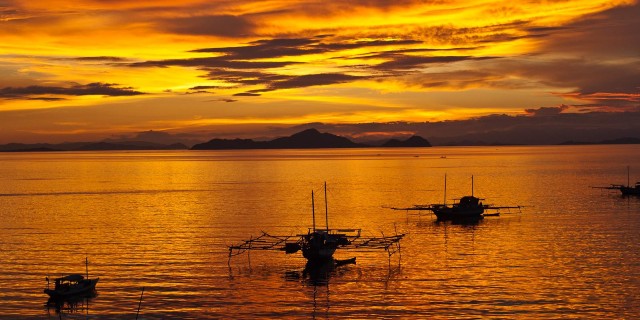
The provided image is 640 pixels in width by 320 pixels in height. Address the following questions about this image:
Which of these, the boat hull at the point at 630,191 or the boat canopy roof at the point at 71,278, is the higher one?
the boat hull at the point at 630,191

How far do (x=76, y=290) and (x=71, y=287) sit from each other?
45 centimetres

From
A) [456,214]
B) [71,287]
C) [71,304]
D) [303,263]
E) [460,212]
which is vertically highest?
[460,212]

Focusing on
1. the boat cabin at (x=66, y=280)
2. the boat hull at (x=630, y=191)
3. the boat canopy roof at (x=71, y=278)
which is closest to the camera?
the boat cabin at (x=66, y=280)

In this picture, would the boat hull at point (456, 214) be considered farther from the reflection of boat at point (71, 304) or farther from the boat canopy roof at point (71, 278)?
the boat canopy roof at point (71, 278)

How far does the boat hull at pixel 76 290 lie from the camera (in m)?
57.2

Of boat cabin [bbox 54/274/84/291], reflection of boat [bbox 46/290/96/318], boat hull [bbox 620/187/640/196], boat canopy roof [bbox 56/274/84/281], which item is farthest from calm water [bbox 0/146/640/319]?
boat hull [bbox 620/187/640/196]

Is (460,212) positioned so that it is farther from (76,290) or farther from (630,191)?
(76,290)

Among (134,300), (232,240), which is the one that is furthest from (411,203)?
(134,300)

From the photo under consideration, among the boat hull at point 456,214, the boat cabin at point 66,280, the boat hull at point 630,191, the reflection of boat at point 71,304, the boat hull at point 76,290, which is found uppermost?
the boat hull at point 630,191

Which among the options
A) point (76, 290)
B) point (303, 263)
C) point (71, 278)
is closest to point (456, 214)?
point (303, 263)

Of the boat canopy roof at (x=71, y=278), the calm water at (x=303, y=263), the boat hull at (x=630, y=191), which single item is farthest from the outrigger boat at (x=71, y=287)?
the boat hull at (x=630, y=191)

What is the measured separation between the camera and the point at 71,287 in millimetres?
57906

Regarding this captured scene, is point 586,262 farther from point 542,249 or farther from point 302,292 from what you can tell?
point 302,292

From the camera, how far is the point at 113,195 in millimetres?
154250
